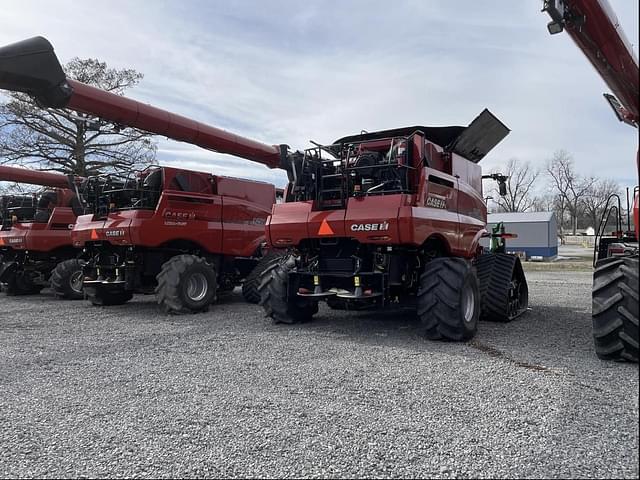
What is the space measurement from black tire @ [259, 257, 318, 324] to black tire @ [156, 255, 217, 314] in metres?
1.97

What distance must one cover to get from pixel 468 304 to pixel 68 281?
9.58m

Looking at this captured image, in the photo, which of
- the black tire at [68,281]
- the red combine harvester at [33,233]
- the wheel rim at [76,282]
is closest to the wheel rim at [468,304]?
the black tire at [68,281]

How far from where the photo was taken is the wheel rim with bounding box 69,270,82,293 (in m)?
12.5

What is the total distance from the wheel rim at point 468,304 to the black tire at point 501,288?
143 cm

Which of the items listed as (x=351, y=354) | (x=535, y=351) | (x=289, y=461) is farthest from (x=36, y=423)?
(x=535, y=351)

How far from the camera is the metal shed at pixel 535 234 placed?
116 feet

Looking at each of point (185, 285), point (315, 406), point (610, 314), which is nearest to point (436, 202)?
point (610, 314)

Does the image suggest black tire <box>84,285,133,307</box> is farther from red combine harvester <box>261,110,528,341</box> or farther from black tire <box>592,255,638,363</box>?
black tire <box>592,255,638,363</box>

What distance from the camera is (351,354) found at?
5898 millimetres

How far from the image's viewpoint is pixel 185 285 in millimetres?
9477

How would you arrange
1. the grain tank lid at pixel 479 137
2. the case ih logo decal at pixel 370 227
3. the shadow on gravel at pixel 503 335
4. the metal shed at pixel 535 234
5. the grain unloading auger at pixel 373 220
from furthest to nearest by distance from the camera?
the metal shed at pixel 535 234 < the grain tank lid at pixel 479 137 < the case ih logo decal at pixel 370 227 < the grain unloading auger at pixel 373 220 < the shadow on gravel at pixel 503 335

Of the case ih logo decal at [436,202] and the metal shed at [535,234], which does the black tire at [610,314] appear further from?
the metal shed at [535,234]

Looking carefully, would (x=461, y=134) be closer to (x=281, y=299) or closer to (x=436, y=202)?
(x=436, y=202)

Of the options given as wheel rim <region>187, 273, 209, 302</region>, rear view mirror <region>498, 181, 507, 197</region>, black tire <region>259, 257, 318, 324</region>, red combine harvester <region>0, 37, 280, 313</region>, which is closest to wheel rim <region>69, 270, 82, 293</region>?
red combine harvester <region>0, 37, 280, 313</region>
